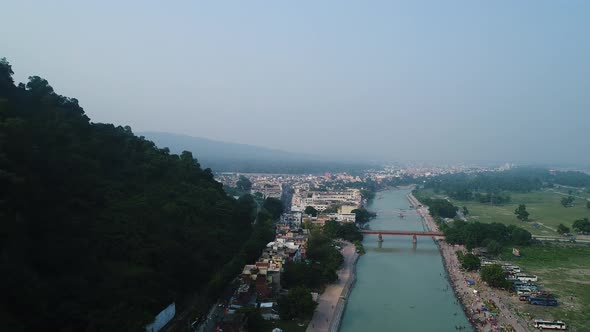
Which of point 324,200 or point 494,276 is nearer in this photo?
point 494,276

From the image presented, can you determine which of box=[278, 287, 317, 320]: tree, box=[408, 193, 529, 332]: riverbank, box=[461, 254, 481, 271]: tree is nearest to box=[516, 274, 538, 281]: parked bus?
box=[408, 193, 529, 332]: riverbank

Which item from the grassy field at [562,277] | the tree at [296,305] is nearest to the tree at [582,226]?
the grassy field at [562,277]

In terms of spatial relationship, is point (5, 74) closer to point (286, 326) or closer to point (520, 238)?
point (286, 326)

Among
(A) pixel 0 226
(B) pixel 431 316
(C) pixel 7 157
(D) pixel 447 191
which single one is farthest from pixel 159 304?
(D) pixel 447 191

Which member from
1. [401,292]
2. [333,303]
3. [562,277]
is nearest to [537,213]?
[562,277]

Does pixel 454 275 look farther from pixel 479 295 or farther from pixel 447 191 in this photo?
pixel 447 191
